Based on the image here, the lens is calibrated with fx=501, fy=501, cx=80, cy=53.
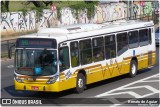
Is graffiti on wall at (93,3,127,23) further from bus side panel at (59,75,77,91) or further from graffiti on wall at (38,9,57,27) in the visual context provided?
bus side panel at (59,75,77,91)

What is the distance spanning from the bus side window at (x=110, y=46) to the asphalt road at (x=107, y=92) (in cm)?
127

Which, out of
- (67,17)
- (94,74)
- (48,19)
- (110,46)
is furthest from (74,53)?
(67,17)

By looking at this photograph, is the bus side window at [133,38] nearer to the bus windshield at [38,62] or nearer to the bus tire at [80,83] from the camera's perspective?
the bus tire at [80,83]

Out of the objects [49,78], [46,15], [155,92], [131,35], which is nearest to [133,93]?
[155,92]

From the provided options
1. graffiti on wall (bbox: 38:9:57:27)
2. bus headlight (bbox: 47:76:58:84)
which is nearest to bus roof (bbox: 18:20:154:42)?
bus headlight (bbox: 47:76:58:84)

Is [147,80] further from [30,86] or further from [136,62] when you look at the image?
[30,86]

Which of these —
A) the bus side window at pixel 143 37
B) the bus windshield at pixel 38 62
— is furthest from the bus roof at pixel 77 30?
the bus side window at pixel 143 37

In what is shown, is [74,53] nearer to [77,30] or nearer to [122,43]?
[77,30]

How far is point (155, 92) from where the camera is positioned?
19.2 meters

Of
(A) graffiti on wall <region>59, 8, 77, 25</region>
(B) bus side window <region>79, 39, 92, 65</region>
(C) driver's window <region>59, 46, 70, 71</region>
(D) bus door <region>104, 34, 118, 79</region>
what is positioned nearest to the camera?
(C) driver's window <region>59, 46, 70, 71</region>

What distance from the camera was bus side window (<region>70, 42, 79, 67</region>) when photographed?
62.1ft

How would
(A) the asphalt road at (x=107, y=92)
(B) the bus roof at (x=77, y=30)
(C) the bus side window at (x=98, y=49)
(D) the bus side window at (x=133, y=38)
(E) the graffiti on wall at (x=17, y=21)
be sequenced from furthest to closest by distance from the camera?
(E) the graffiti on wall at (x=17, y=21), (D) the bus side window at (x=133, y=38), (C) the bus side window at (x=98, y=49), (B) the bus roof at (x=77, y=30), (A) the asphalt road at (x=107, y=92)

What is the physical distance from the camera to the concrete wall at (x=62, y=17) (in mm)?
50531

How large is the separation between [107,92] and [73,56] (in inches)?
77.1
